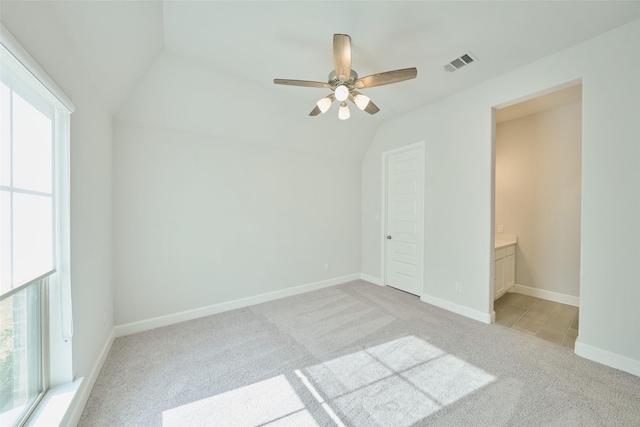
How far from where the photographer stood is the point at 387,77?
1956 millimetres

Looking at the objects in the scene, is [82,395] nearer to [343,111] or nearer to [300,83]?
[300,83]

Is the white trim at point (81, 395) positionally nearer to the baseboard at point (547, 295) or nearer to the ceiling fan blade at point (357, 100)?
the ceiling fan blade at point (357, 100)

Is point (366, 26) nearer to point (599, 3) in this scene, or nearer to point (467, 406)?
point (599, 3)

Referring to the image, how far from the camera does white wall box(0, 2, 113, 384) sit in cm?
117

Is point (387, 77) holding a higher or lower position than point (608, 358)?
higher

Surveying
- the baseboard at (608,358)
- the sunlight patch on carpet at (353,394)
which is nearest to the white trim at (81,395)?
the sunlight patch on carpet at (353,394)

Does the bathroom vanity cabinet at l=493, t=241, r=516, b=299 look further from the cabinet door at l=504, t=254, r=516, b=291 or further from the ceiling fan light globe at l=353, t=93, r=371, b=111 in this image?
the ceiling fan light globe at l=353, t=93, r=371, b=111

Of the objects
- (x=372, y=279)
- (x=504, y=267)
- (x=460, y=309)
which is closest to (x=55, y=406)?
(x=460, y=309)

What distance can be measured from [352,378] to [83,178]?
2.49 m

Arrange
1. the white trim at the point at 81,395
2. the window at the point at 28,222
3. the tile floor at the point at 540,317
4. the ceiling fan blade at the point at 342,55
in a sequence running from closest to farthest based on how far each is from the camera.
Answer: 1. the window at the point at 28,222
2. the white trim at the point at 81,395
3. the ceiling fan blade at the point at 342,55
4. the tile floor at the point at 540,317

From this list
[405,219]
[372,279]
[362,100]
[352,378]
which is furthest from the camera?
[372,279]

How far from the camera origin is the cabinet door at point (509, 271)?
11.9 feet

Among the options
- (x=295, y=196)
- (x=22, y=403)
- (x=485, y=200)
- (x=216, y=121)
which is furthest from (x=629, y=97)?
(x=22, y=403)

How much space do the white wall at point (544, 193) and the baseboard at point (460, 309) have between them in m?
1.62
